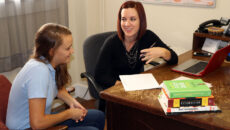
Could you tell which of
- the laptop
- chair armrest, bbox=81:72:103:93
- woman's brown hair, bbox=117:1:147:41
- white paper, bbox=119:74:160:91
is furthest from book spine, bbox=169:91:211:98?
woman's brown hair, bbox=117:1:147:41

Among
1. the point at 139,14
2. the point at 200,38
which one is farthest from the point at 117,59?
the point at 200,38

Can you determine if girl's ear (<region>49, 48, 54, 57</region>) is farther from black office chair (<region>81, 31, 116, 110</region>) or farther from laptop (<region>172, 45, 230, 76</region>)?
laptop (<region>172, 45, 230, 76</region>)

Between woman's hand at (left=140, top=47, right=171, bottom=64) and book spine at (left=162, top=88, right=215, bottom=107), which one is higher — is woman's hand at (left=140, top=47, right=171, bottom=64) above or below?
above

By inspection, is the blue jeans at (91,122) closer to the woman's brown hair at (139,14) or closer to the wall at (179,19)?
the woman's brown hair at (139,14)

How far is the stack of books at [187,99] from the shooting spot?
1249mm

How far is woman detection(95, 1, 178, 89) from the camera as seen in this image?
74.8 inches

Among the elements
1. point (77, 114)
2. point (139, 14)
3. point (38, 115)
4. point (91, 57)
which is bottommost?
point (77, 114)

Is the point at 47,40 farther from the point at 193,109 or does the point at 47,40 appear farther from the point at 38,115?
the point at 193,109

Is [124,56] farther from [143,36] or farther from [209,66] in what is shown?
[209,66]

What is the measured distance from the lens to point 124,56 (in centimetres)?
196

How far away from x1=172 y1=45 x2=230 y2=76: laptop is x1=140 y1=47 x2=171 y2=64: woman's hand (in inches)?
4.3

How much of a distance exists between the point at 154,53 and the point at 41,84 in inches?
32.0

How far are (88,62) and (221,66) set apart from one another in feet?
3.09

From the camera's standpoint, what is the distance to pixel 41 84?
1.36m
